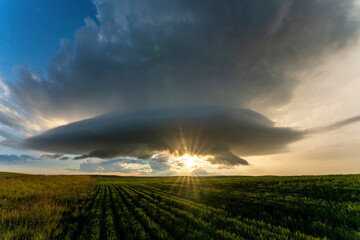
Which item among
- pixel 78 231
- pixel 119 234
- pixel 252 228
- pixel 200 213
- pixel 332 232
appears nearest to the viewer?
pixel 332 232

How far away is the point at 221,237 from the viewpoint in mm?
6820

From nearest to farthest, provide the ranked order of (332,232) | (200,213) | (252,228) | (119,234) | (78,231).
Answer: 1. (332,232)
2. (252,228)
3. (119,234)
4. (78,231)
5. (200,213)

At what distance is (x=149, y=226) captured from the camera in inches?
347

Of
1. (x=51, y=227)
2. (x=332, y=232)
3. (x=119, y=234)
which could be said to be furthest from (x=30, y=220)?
(x=332, y=232)

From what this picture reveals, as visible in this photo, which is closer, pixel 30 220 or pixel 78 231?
pixel 78 231

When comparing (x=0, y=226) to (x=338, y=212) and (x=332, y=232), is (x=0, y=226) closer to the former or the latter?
(x=332, y=232)

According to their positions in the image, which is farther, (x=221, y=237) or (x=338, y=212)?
(x=338, y=212)

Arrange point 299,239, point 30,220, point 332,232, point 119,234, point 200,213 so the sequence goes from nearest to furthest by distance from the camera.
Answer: point 299,239
point 332,232
point 119,234
point 30,220
point 200,213

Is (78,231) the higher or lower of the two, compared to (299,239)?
lower

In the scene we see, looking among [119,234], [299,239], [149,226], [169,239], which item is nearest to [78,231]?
[119,234]

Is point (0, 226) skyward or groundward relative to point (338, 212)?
groundward

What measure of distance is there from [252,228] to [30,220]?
40.9 ft

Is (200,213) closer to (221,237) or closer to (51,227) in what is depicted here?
(221,237)

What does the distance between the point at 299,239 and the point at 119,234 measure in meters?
7.52
